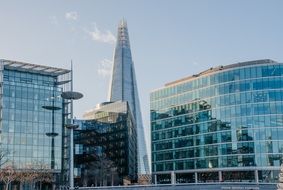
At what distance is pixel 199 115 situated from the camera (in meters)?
127

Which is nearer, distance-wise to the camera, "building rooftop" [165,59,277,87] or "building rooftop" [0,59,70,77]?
"building rooftop" [165,59,277,87]

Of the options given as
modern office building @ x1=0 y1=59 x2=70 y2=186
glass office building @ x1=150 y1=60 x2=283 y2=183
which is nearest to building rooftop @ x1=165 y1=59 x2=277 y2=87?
glass office building @ x1=150 y1=60 x2=283 y2=183

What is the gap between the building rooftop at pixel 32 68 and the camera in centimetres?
12189

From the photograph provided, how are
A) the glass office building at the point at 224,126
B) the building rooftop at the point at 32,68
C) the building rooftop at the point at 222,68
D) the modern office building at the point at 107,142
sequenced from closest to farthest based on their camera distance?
the glass office building at the point at 224,126
the building rooftop at the point at 222,68
the building rooftop at the point at 32,68
the modern office building at the point at 107,142

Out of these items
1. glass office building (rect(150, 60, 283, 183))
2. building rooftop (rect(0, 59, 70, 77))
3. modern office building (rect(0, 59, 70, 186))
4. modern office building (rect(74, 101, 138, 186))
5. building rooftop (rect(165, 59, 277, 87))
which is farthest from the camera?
modern office building (rect(74, 101, 138, 186))

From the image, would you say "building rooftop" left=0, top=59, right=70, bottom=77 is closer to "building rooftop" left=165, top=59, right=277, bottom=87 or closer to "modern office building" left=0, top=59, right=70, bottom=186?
"modern office building" left=0, top=59, right=70, bottom=186

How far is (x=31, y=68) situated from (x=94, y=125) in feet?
167

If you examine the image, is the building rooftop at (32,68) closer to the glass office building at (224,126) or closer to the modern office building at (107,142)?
the glass office building at (224,126)

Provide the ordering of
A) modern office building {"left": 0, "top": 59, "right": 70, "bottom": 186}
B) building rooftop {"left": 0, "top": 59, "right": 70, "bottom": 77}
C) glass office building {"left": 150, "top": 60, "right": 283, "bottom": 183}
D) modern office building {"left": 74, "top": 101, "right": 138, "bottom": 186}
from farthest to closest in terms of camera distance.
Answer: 1. modern office building {"left": 74, "top": 101, "right": 138, "bottom": 186}
2. building rooftop {"left": 0, "top": 59, "right": 70, "bottom": 77}
3. modern office building {"left": 0, "top": 59, "right": 70, "bottom": 186}
4. glass office building {"left": 150, "top": 60, "right": 283, "bottom": 183}

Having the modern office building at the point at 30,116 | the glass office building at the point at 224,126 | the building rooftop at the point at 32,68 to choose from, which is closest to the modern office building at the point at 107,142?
the glass office building at the point at 224,126

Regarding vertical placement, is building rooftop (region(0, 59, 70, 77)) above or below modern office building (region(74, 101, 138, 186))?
above

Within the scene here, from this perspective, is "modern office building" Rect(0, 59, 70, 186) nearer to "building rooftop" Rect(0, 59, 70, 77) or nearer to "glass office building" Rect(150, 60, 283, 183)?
"building rooftop" Rect(0, 59, 70, 77)

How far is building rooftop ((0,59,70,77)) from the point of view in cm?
12189

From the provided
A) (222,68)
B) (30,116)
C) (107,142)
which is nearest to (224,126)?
(222,68)
